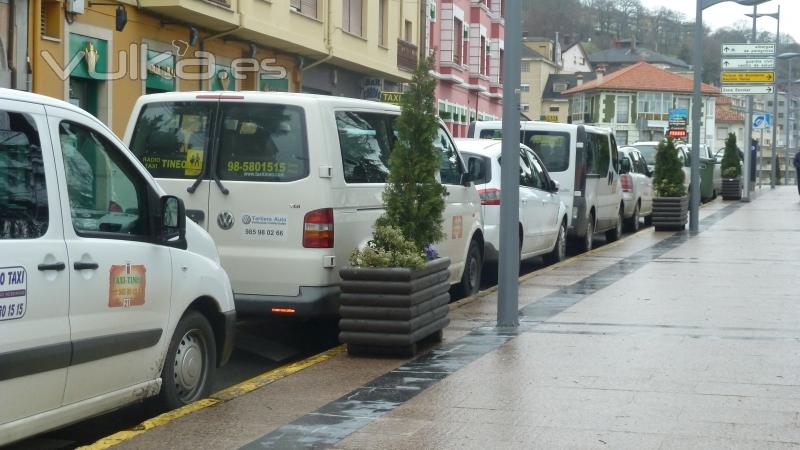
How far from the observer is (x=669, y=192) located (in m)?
23.5

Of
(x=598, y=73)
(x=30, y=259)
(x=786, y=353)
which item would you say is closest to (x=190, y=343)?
(x=30, y=259)

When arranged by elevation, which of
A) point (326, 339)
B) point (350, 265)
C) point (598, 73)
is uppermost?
point (598, 73)

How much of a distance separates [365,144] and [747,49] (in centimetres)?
2665

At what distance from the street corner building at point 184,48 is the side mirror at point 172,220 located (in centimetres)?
1066

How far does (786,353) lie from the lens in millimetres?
8773

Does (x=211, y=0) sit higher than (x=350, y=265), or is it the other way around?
(x=211, y=0)

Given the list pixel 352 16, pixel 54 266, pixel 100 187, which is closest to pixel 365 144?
pixel 100 187

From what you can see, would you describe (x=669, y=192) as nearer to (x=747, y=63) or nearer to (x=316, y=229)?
(x=747, y=63)

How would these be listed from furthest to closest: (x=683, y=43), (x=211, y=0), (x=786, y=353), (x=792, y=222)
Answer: (x=683, y=43), (x=792, y=222), (x=211, y=0), (x=786, y=353)

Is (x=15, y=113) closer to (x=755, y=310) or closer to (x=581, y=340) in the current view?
(x=581, y=340)

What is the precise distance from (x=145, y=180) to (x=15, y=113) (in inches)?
48.3

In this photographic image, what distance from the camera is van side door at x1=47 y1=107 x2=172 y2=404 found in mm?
5773

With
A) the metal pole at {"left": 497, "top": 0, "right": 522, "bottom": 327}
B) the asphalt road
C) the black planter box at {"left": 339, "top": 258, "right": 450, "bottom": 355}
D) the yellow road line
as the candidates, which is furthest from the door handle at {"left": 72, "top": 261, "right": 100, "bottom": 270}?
the metal pole at {"left": 497, "top": 0, "right": 522, "bottom": 327}

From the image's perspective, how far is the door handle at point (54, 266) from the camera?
5.44 m
